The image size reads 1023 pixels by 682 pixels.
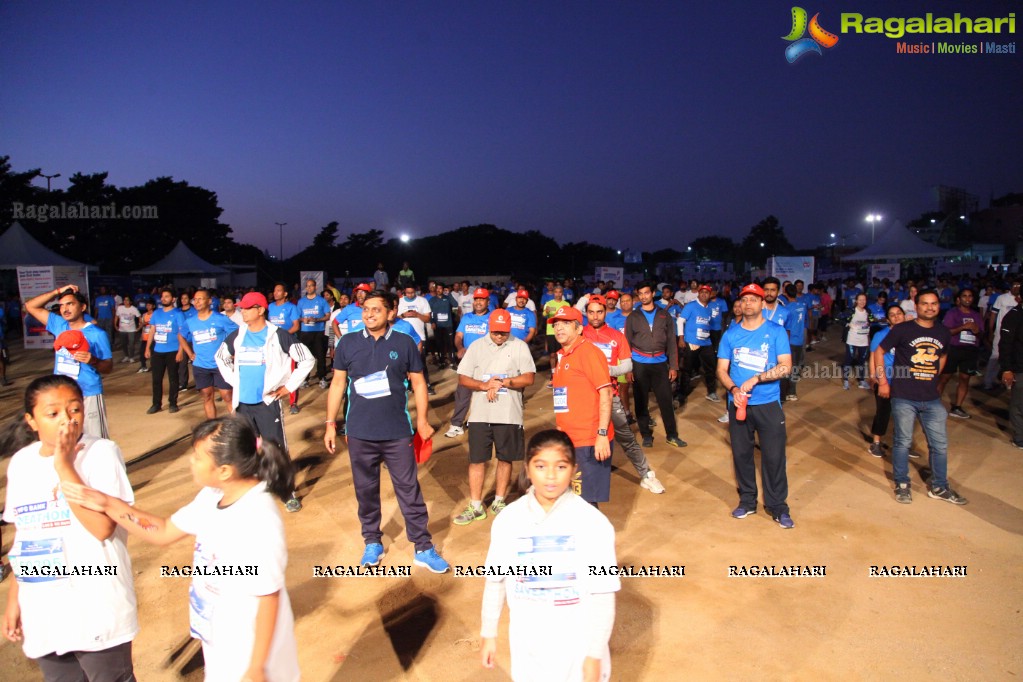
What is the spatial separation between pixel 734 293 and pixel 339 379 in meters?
26.1

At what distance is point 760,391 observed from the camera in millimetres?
5422

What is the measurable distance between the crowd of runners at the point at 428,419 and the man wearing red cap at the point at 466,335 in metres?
0.04

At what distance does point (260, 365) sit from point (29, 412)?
3.30 metres

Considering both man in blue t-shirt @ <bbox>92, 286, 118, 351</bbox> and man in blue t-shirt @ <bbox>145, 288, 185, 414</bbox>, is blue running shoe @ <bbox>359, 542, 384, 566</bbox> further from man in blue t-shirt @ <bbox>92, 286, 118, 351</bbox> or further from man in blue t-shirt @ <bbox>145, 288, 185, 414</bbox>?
man in blue t-shirt @ <bbox>92, 286, 118, 351</bbox>

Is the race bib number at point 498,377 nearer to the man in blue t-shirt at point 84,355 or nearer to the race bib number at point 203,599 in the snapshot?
the race bib number at point 203,599

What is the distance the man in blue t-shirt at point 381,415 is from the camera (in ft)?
15.0

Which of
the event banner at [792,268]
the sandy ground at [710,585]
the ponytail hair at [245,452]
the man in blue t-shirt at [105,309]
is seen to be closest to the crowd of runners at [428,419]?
the ponytail hair at [245,452]

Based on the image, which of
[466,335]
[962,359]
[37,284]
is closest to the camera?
[962,359]

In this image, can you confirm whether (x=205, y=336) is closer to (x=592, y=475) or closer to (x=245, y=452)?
(x=592, y=475)

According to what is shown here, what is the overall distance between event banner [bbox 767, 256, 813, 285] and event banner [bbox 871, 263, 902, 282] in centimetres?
678

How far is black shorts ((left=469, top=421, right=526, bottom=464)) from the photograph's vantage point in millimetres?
5465

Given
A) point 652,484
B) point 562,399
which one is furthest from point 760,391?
point 562,399

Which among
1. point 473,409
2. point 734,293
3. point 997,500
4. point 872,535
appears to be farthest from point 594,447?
point 734,293

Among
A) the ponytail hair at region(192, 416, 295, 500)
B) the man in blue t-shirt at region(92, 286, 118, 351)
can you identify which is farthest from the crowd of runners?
the man in blue t-shirt at region(92, 286, 118, 351)
